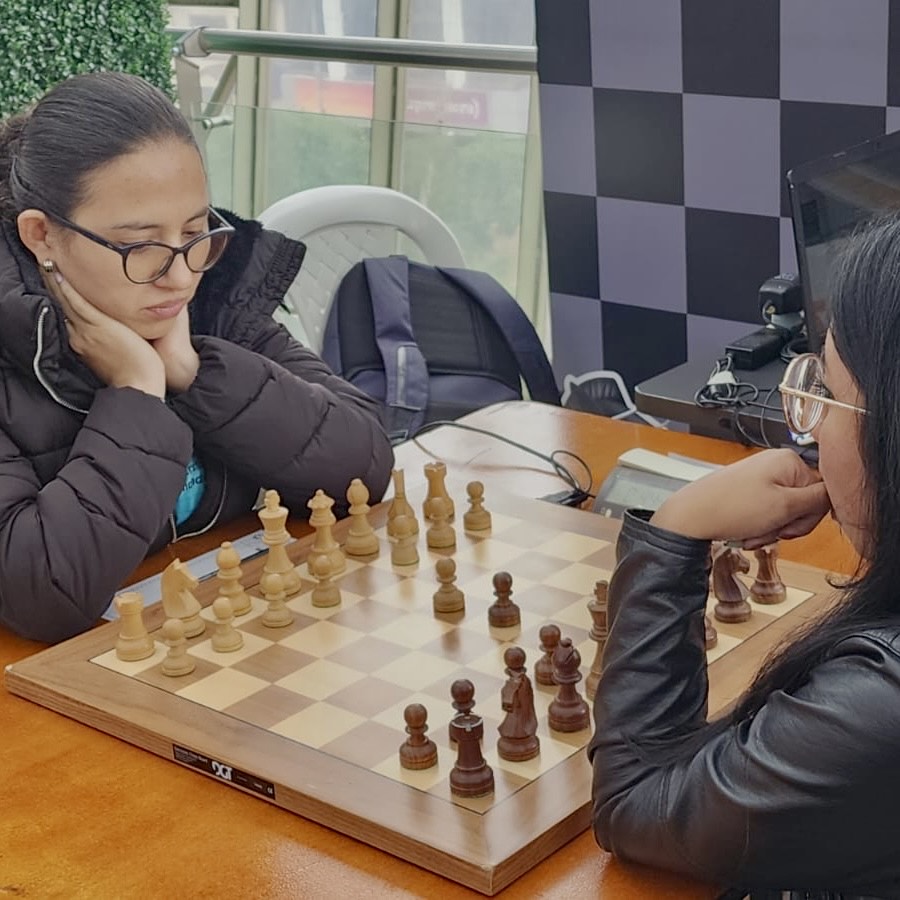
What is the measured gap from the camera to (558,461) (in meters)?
2.07

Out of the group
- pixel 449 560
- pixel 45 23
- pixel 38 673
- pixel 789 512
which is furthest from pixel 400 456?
pixel 45 23

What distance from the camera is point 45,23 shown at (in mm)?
4512

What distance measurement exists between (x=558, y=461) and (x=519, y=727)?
2.77 feet

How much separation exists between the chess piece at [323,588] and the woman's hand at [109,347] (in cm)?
32

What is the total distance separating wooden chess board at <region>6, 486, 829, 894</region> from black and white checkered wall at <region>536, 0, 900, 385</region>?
4.03 feet

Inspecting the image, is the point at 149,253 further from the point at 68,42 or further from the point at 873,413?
the point at 68,42

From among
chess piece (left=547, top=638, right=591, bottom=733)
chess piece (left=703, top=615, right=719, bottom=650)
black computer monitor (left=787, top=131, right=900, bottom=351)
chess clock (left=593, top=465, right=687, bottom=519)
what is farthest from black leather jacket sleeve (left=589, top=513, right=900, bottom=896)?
black computer monitor (left=787, top=131, right=900, bottom=351)

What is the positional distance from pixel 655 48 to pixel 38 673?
6.50ft

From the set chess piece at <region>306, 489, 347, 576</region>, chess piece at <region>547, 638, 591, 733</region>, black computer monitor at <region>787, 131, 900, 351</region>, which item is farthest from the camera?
black computer monitor at <region>787, 131, 900, 351</region>

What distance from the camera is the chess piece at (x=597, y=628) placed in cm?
140

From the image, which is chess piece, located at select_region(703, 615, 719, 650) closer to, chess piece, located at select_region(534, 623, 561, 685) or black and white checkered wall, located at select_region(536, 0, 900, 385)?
chess piece, located at select_region(534, 623, 561, 685)

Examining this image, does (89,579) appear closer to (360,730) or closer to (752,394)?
(360,730)

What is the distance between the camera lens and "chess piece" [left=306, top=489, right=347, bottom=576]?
1.68 meters

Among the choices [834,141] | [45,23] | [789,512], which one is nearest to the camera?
[789,512]
